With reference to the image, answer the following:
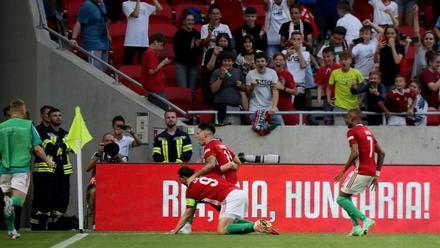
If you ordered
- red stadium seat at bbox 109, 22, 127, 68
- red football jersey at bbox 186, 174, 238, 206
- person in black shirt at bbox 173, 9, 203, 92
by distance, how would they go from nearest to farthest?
red football jersey at bbox 186, 174, 238, 206, person in black shirt at bbox 173, 9, 203, 92, red stadium seat at bbox 109, 22, 127, 68

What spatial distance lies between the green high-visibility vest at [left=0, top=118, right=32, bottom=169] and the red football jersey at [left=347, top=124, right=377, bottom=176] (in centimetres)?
486

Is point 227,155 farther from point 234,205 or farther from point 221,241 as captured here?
point 221,241

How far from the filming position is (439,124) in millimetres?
24922

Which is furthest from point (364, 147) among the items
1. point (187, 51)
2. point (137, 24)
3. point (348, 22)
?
point (137, 24)

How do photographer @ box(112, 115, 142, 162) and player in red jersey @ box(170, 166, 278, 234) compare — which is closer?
player in red jersey @ box(170, 166, 278, 234)

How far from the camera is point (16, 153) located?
61.6 feet

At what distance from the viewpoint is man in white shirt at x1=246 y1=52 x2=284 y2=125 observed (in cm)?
2336

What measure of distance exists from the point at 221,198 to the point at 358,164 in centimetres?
232

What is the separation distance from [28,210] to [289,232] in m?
5.55

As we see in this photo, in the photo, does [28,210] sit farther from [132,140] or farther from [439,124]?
[439,124]

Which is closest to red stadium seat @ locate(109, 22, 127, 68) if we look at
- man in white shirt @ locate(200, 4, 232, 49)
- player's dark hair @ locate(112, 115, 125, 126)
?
man in white shirt @ locate(200, 4, 232, 49)

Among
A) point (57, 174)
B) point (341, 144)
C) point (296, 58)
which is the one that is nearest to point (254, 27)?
point (296, 58)

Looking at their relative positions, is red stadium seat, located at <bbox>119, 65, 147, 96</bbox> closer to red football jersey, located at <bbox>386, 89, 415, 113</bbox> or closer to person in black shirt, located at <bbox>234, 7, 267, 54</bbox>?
person in black shirt, located at <bbox>234, 7, 267, 54</bbox>

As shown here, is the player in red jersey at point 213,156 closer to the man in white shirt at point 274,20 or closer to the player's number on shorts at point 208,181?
the player's number on shorts at point 208,181
